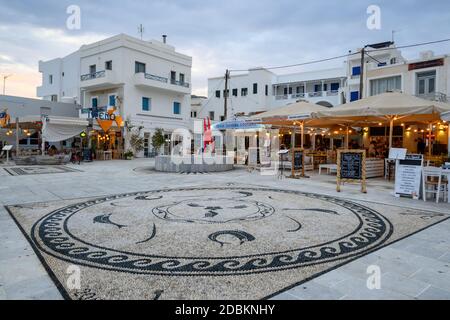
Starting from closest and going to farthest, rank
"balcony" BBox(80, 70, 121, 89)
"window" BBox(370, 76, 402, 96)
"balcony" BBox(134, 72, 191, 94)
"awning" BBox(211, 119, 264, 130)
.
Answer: "awning" BBox(211, 119, 264, 130), "window" BBox(370, 76, 402, 96), "balcony" BBox(80, 70, 121, 89), "balcony" BBox(134, 72, 191, 94)

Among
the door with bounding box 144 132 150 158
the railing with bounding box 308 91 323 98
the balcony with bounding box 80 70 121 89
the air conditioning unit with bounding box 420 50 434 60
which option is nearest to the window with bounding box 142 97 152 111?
the door with bounding box 144 132 150 158

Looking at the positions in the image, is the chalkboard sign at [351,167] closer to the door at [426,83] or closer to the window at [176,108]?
the door at [426,83]

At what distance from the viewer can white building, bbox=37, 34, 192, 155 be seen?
26.6m

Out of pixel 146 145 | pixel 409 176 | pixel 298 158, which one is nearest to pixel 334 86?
pixel 146 145

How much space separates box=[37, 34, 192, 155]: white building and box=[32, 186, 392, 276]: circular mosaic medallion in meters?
21.3

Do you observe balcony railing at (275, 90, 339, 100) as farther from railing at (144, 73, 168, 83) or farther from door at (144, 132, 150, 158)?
door at (144, 132, 150, 158)

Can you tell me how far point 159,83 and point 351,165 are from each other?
2274 cm

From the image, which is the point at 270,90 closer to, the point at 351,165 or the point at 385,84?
the point at 385,84

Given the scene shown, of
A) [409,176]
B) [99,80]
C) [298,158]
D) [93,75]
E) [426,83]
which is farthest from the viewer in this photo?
[93,75]

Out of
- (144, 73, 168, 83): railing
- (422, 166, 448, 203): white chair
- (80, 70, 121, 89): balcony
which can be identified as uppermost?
(144, 73, 168, 83): railing

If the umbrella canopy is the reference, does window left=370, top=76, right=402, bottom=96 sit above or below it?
above

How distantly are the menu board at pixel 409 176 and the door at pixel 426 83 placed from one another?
1550cm

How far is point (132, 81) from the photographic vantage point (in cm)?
2698

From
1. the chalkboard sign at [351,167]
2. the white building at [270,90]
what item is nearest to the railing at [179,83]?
Result: the white building at [270,90]
